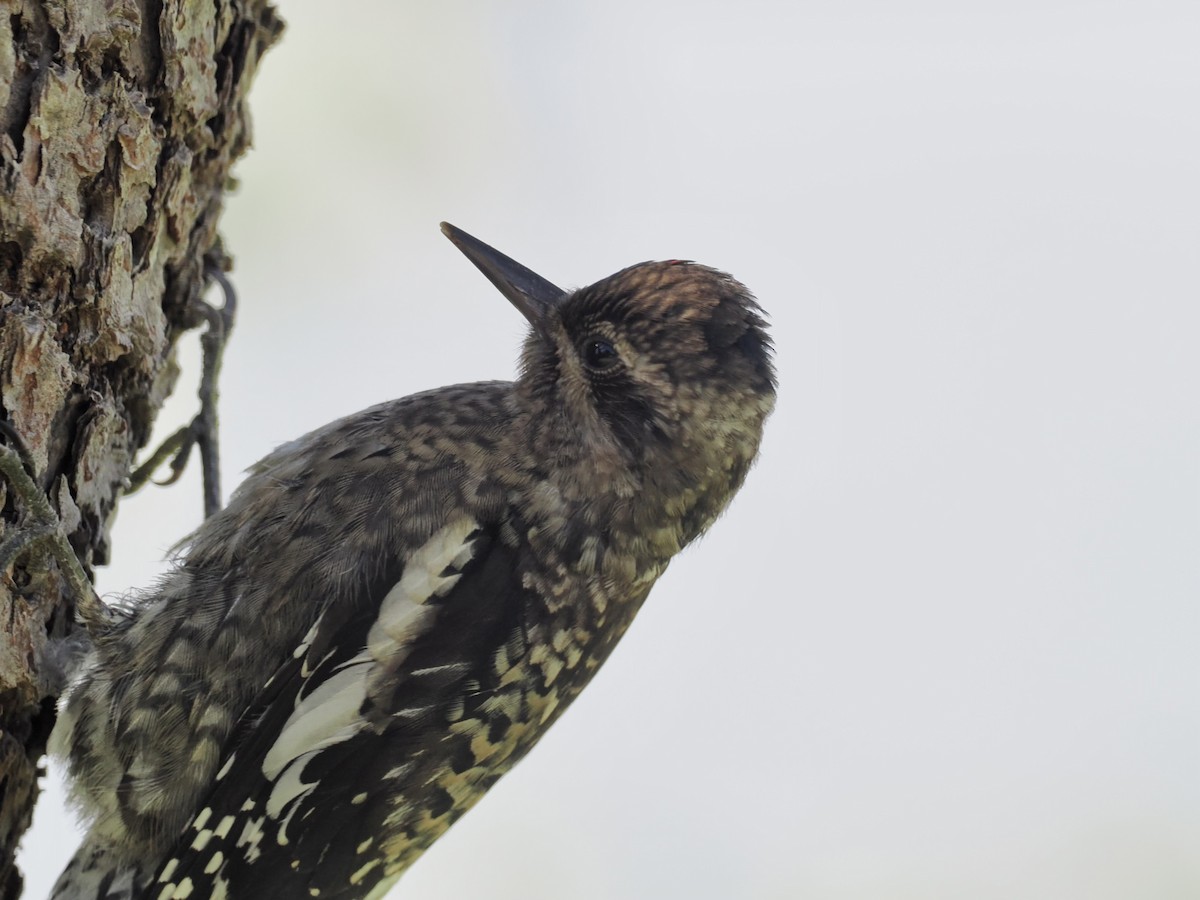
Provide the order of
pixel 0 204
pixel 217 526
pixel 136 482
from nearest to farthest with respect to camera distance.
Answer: pixel 0 204 < pixel 217 526 < pixel 136 482

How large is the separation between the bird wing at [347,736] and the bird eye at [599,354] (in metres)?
0.48

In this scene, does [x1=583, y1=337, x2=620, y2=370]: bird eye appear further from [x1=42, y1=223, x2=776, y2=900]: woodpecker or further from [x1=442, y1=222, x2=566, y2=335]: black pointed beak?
Answer: [x1=442, y1=222, x2=566, y2=335]: black pointed beak

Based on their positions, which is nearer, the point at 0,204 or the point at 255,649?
the point at 0,204

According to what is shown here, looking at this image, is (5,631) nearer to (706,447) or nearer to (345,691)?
(345,691)

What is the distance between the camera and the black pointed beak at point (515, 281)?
9.14 ft

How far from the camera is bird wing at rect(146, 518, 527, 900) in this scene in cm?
231

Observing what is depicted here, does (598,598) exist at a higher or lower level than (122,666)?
lower

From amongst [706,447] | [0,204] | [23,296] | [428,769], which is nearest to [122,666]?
[428,769]

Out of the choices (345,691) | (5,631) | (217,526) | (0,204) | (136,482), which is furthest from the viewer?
(136,482)

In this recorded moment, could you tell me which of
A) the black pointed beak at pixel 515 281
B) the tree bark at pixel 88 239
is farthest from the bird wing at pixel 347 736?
the black pointed beak at pixel 515 281

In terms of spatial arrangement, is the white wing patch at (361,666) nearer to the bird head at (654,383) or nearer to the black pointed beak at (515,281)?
the bird head at (654,383)

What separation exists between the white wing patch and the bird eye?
1.55 ft

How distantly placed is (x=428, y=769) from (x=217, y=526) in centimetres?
68

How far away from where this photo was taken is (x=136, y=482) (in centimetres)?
306
